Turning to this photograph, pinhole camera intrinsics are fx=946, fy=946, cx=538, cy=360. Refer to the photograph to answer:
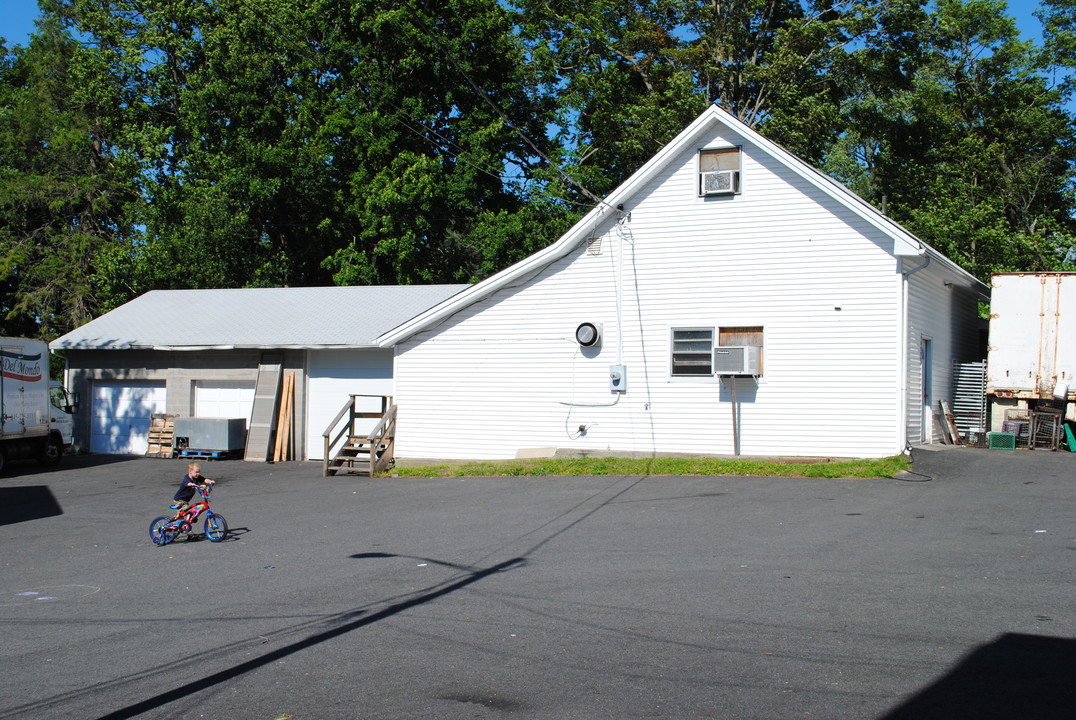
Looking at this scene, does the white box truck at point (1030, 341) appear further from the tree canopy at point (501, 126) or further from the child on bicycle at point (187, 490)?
the child on bicycle at point (187, 490)

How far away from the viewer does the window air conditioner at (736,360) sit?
1877 cm

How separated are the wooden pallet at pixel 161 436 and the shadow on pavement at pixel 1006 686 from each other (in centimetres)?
2437

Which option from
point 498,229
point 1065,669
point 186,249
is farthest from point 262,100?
point 1065,669

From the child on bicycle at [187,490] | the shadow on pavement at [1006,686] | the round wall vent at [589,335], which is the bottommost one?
the shadow on pavement at [1006,686]

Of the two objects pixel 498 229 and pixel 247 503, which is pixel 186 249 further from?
pixel 247 503

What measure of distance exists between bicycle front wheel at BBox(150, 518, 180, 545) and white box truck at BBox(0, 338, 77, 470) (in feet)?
A: 41.5

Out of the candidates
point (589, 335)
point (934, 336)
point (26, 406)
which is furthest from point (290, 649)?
point (26, 406)

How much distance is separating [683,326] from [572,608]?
39.2ft

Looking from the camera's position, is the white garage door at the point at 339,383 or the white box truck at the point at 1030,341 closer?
the white box truck at the point at 1030,341

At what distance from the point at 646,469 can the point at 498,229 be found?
1847 cm

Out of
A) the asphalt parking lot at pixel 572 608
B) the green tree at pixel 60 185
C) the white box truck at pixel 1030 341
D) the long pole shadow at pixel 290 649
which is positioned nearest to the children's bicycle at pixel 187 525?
the asphalt parking lot at pixel 572 608

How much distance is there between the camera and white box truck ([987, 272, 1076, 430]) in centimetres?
1967

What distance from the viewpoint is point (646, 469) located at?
18188 millimetres

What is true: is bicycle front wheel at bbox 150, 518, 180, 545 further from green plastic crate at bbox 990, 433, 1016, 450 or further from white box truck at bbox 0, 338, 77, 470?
green plastic crate at bbox 990, 433, 1016, 450
